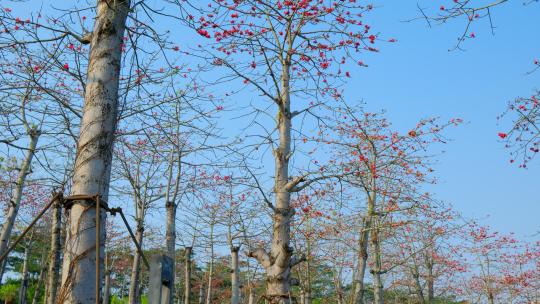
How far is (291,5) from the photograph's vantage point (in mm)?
7953

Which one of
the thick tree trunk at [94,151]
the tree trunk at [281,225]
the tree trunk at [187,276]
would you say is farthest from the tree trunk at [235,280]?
the thick tree trunk at [94,151]

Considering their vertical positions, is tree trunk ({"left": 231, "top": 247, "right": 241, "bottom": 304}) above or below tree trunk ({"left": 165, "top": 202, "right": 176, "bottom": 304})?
below

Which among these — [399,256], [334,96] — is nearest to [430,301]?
[399,256]

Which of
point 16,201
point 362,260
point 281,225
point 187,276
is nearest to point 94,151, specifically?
point 281,225

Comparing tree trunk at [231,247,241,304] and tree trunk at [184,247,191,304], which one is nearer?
tree trunk at [231,247,241,304]

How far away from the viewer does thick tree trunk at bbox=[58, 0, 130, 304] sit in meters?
3.35

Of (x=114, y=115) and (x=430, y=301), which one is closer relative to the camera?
(x=114, y=115)

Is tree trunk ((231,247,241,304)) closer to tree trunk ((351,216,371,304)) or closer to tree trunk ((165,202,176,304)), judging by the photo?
tree trunk ((165,202,176,304))

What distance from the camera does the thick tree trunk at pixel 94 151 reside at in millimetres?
3354

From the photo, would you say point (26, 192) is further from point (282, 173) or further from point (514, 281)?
point (514, 281)

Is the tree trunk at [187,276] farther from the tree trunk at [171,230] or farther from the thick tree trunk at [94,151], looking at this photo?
the thick tree trunk at [94,151]

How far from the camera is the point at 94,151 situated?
11.9 feet

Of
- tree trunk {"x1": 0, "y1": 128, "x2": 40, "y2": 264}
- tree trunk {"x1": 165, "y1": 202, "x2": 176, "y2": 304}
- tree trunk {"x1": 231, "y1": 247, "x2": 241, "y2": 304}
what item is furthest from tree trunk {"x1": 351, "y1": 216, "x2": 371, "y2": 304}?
tree trunk {"x1": 0, "y1": 128, "x2": 40, "y2": 264}

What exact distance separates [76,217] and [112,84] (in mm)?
1001
